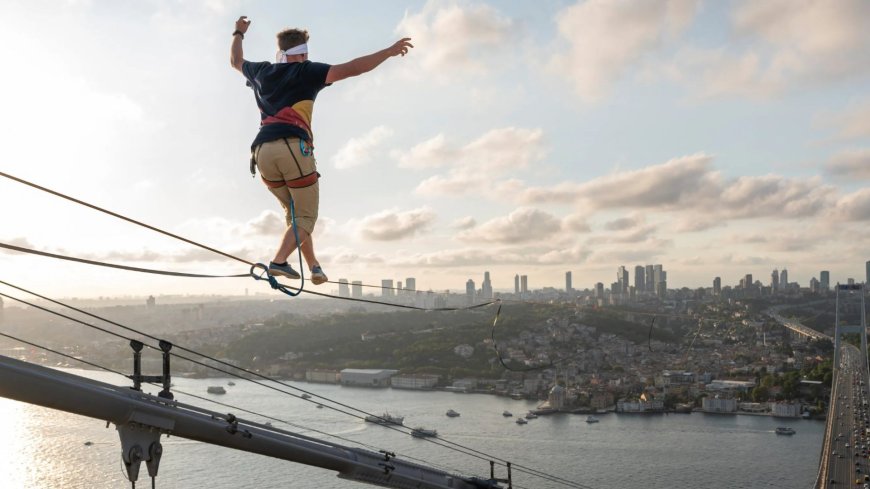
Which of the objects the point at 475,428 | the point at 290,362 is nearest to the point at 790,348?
the point at 475,428

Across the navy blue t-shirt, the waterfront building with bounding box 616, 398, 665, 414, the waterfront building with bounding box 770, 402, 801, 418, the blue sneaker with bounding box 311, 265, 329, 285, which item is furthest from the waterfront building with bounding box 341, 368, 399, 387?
the navy blue t-shirt

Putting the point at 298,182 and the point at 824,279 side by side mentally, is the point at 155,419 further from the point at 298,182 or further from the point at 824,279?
the point at 824,279

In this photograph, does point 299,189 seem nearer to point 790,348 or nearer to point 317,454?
point 317,454

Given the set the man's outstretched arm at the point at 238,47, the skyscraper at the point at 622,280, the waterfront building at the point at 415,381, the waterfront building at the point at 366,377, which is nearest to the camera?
the man's outstretched arm at the point at 238,47

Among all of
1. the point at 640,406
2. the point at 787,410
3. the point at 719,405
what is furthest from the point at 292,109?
the point at 719,405

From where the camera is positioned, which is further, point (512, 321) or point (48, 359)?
point (512, 321)

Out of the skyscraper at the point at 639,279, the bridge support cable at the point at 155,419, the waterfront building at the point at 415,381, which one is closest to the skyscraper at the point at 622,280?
the skyscraper at the point at 639,279

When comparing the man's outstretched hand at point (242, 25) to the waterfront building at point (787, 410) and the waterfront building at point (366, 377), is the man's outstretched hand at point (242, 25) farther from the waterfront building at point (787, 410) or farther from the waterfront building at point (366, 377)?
the waterfront building at point (366, 377)
